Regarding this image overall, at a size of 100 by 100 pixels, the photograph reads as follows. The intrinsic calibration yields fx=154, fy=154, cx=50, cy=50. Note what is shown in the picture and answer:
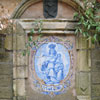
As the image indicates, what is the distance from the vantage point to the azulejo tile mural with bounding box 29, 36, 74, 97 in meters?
3.54

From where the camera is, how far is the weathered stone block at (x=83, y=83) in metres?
3.53

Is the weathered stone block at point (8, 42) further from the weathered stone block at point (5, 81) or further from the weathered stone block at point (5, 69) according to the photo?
the weathered stone block at point (5, 81)

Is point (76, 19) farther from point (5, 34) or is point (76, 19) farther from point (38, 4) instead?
point (5, 34)

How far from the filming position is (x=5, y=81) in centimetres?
351

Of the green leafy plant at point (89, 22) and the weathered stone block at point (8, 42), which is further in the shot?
the weathered stone block at point (8, 42)

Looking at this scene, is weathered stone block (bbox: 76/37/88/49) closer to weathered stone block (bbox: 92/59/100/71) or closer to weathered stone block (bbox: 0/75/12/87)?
weathered stone block (bbox: 92/59/100/71)

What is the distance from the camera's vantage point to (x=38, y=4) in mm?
3494

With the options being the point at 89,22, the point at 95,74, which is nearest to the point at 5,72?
the point at 95,74

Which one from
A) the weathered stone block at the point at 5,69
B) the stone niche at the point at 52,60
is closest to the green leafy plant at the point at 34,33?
the stone niche at the point at 52,60

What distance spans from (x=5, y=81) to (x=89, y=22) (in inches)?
90.5

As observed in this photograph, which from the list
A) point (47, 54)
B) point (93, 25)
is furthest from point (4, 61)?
point (93, 25)

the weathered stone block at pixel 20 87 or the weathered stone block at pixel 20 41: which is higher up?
the weathered stone block at pixel 20 41

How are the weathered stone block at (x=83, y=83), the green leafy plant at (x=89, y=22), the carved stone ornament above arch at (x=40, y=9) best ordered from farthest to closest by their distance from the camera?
the weathered stone block at (x=83, y=83), the carved stone ornament above arch at (x=40, y=9), the green leafy plant at (x=89, y=22)

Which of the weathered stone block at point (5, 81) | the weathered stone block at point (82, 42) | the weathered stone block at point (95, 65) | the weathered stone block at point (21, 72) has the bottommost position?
the weathered stone block at point (5, 81)
